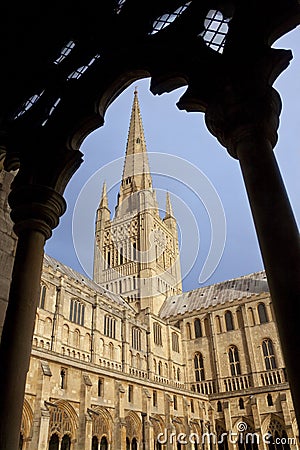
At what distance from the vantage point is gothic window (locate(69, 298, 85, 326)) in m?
31.3

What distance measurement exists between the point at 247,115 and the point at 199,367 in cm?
4092

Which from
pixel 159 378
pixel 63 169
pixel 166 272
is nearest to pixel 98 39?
pixel 63 169

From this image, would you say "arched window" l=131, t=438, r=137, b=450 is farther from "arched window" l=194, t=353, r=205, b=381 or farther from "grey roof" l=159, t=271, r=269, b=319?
"grey roof" l=159, t=271, r=269, b=319

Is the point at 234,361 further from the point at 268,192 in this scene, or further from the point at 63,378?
the point at 268,192

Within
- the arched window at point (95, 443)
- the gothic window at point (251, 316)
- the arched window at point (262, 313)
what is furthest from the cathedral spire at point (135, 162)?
the arched window at point (95, 443)

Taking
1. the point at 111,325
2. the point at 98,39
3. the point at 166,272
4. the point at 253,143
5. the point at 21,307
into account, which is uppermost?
the point at 166,272

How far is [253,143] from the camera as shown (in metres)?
3.50

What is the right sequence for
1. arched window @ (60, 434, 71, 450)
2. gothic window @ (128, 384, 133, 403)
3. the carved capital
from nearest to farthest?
the carved capital
arched window @ (60, 434, 71, 450)
gothic window @ (128, 384, 133, 403)

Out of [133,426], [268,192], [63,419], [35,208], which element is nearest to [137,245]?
[133,426]

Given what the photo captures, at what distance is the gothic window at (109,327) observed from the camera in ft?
114

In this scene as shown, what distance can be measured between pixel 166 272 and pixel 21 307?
5374 cm

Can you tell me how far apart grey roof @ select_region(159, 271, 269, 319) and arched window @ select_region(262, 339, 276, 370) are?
574 cm

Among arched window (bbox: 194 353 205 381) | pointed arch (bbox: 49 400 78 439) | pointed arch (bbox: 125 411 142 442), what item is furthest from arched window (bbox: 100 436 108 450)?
arched window (bbox: 194 353 205 381)

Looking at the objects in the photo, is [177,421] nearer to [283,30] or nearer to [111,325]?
[111,325]
